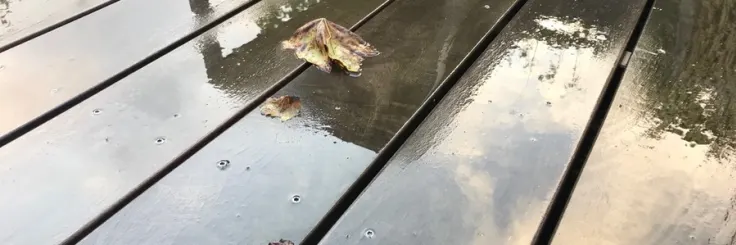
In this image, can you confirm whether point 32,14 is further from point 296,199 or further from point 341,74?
point 296,199

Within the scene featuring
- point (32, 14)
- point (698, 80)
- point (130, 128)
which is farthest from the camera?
point (32, 14)

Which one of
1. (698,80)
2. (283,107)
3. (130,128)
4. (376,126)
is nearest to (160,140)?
(130,128)

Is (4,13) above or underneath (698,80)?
above

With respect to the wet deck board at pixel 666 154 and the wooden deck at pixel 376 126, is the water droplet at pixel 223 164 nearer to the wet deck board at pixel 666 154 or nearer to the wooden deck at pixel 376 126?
the wooden deck at pixel 376 126

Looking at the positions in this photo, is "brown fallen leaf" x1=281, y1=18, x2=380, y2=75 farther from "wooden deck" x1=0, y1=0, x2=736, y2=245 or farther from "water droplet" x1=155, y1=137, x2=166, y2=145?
"water droplet" x1=155, y1=137, x2=166, y2=145

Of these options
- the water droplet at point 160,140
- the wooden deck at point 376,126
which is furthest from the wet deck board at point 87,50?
the water droplet at point 160,140

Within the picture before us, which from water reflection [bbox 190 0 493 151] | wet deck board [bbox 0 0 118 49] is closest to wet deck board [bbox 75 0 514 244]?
water reflection [bbox 190 0 493 151]

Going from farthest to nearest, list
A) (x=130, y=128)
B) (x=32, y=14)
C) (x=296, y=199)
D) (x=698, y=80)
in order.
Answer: (x=32, y=14) < (x=698, y=80) < (x=130, y=128) < (x=296, y=199)
